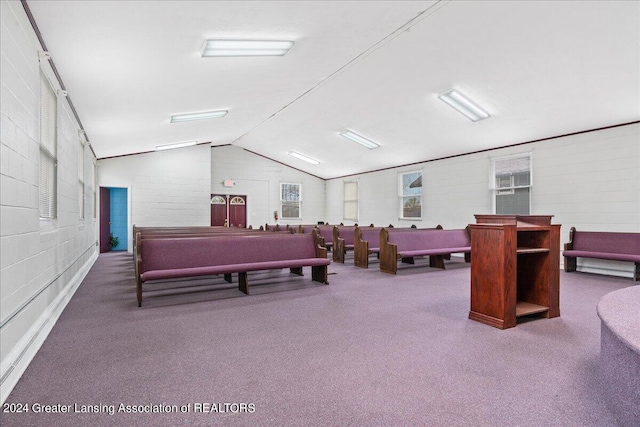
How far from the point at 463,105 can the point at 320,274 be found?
162 inches

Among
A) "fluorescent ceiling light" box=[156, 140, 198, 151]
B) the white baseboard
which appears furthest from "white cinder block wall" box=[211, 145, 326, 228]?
the white baseboard

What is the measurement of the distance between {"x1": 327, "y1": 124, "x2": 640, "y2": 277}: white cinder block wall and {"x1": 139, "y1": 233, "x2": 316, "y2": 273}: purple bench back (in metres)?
4.99

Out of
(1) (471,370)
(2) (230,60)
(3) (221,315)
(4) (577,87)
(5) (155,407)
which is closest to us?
(5) (155,407)

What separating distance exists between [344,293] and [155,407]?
288 cm

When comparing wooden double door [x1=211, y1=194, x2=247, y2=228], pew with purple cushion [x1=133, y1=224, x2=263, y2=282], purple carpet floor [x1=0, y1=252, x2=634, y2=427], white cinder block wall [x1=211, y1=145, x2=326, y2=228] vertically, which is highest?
white cinder block wall [x1=211, y1=145, x2=326, y2=228]

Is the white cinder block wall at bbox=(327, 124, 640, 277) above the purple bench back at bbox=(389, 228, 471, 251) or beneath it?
above

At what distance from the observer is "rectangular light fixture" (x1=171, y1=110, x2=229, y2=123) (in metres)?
6.86

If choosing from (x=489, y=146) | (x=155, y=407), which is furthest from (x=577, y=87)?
(x=155, y=407)

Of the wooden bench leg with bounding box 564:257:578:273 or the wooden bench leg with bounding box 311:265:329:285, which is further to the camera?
the wooden bench leg with bounding box 564:257:578:273

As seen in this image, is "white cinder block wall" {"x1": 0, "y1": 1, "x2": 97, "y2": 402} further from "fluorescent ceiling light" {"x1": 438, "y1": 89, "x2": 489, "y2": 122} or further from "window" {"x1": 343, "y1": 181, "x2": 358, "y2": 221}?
"window" {"x1": 343, "y1": 181, "x2": 358, "y2": 221}

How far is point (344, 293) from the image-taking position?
14.4ft

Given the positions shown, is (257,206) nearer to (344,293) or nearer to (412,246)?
(412,246)

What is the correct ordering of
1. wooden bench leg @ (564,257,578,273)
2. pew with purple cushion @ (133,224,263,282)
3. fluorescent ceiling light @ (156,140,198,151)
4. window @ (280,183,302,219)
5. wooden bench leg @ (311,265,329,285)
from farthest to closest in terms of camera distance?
window @ (280,183,302,219), fluorescent ceiling light @ (156,140,198,151), wooden bench leg @ (564,257,578,273), wooden bench leg @ (311,265,329,285), pew with purple cushion @ (133,224,263,282)

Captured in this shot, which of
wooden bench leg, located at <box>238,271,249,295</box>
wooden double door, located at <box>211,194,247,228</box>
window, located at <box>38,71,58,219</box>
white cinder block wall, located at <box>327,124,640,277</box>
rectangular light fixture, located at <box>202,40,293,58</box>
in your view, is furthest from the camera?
wooden double door, located at <box>211,194,247,228</box>
